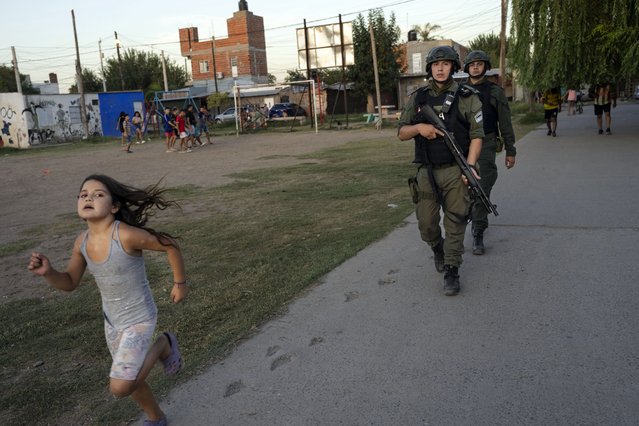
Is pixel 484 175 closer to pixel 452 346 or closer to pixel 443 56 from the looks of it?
pixel 443 56

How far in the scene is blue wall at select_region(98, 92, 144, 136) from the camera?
126 ft

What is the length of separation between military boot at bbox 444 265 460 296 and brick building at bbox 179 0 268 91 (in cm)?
6154

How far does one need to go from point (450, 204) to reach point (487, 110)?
1611mm

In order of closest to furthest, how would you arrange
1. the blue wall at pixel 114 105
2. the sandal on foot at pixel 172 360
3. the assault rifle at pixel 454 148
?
the sandal on foot at pixel 172 360 < the assault rifle at pixel 454 148 < the blue wall at pixel 114 105

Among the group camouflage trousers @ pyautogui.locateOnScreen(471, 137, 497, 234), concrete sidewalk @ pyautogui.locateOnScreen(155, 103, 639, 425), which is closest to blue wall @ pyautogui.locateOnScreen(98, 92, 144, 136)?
concrete sidewalk @ pyautogui.locateOnScreen(155, 103, 639, 425)

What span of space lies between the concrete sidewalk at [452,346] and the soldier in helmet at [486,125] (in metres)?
0.34

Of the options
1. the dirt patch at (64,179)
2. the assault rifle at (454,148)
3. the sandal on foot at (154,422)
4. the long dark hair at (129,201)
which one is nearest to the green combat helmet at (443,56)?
the assault rifle at (454,148)

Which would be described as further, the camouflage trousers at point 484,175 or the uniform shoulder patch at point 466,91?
the camouflage trousers at point 484,175

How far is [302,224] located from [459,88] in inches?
139

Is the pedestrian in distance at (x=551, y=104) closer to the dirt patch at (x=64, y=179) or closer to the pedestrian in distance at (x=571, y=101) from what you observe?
the dirt patch at (x=64, y=179)

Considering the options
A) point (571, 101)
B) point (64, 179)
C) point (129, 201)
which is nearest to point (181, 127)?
point (64, 179)

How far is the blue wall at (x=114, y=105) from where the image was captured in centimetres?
3847

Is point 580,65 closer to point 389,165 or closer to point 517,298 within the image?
point 389,165

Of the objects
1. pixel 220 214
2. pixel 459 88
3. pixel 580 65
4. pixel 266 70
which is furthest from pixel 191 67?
pixel 459 88
